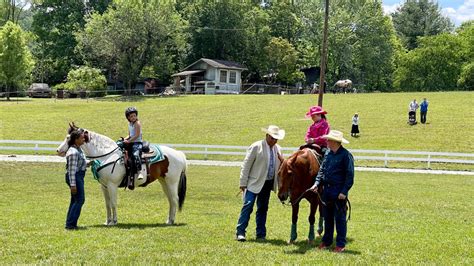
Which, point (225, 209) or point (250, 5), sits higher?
point (250, 5)

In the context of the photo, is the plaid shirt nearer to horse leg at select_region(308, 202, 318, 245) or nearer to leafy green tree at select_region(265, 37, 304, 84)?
horse leg at select_region(308, 202, 318, 245)

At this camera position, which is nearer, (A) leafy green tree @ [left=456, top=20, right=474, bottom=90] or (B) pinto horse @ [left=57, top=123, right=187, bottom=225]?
(B) pinto horse @ [left=57, top=123, right=187, bottom=225]

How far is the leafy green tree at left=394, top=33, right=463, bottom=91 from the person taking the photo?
75594 millimetres

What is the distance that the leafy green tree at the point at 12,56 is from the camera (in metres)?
59.9

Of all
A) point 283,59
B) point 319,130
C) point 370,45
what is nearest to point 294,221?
point 319,130

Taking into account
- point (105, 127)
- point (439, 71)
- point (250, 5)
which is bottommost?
point (105, 127)

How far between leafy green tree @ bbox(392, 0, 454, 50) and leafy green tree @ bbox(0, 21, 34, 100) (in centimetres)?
6720

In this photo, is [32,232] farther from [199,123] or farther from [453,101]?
[453,101]

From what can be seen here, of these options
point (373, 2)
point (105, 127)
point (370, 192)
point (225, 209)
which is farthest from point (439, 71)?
point (225, 209)

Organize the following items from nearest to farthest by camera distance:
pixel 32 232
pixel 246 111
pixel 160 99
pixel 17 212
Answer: pixel 32 232 → pixel 17 212 → pixel 246 111 → pixel 160 99

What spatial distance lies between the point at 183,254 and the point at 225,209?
238 inches

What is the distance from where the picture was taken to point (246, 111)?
1828 inches

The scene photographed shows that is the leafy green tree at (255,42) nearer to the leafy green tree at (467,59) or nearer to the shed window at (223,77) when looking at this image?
the shed window at (223,77)

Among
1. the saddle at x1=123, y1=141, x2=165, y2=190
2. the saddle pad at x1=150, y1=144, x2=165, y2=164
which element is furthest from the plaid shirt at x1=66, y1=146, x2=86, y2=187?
the saddle pad at x1=150, y1=144, x2=165, y2=164
